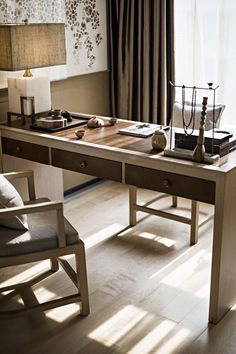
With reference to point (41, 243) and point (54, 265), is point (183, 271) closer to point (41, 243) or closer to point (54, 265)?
point (54, 265)

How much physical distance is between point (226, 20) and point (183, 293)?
204 centimetres

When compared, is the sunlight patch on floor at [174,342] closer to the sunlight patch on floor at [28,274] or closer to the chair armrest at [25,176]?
the sunlight patch on floor at [28,274]

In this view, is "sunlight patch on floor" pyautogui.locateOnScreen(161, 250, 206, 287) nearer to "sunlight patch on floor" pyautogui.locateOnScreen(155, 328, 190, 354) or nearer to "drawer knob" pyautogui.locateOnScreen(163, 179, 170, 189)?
"sunlight patch on floor" pyautogui.locateOnScreen(155, 328, 190, 354)

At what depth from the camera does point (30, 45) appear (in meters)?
2.88

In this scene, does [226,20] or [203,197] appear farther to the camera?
[226,20]

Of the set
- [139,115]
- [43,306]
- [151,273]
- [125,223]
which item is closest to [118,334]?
[43,306]

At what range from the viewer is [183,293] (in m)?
2.70

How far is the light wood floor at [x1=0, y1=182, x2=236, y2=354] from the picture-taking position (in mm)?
2303

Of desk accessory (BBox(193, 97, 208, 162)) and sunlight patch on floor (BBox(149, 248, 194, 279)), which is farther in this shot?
sunlight patch on floor (BBox(149, 248, 194, 279))

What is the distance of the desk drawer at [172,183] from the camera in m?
2.27

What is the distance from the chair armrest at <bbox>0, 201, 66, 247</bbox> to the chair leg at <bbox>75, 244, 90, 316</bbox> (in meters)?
0.10

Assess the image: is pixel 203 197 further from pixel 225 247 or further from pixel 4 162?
pixel 4 162

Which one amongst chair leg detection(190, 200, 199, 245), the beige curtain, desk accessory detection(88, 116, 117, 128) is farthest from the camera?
the beige curtain

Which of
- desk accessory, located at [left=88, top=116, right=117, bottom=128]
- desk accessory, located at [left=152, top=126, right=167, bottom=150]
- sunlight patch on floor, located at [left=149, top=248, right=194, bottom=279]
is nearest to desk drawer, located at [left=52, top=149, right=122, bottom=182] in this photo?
desk accessory, located at [left=152, top=126, right=167, bottom=150]
